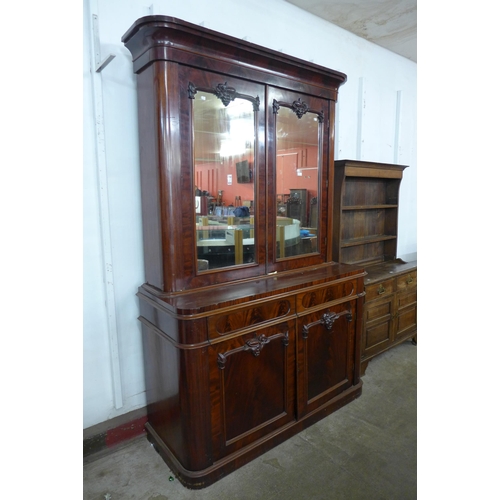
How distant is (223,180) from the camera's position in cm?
196

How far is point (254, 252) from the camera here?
212 cm

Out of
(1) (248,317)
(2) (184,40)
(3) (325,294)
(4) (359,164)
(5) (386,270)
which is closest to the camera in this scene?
(2) (184,40)

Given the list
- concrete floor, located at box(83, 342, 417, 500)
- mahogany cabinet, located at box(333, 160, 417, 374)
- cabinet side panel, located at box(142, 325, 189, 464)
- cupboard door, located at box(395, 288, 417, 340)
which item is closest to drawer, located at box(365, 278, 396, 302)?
mahogany cabinet, located at box(333, 160, 417, 374)

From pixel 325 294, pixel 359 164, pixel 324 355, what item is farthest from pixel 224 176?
pixel 359 164

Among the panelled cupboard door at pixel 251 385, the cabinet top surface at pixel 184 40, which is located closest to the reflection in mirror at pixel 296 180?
the cabinet top surface at pixel 184 40

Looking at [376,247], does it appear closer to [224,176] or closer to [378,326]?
[378,326]

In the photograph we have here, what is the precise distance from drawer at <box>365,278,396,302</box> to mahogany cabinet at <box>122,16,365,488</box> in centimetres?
51

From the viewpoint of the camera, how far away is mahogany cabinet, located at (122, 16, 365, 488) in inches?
67.4

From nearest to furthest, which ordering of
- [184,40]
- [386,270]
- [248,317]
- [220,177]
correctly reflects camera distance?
[184,40]
[248,317]
[220,177]
[386,270]

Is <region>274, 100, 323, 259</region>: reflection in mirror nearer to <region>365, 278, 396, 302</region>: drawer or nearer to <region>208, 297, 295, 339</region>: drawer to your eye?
<region>208, 297, 295, 339</region>: drawer

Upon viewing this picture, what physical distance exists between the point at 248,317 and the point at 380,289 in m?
1.57
